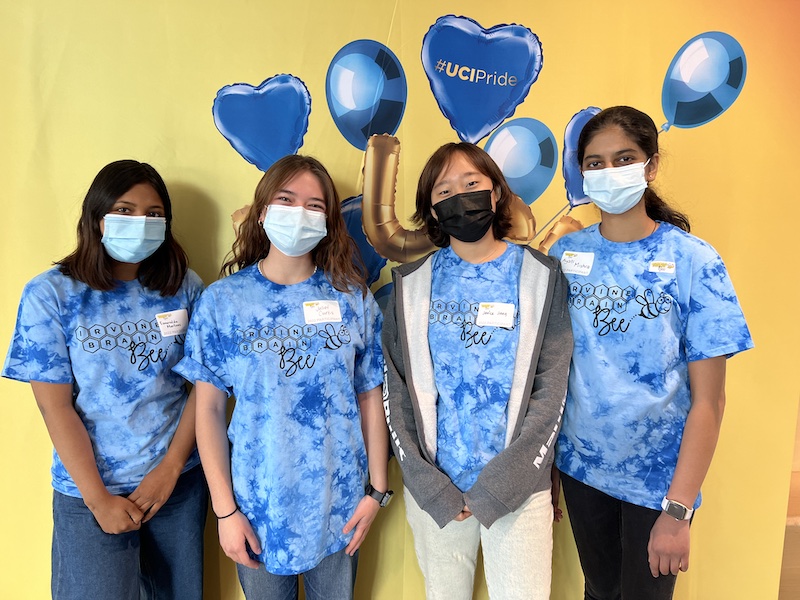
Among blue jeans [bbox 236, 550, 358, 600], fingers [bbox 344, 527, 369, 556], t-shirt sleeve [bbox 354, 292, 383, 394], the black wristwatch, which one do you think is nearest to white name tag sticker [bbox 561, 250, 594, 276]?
t-shirt sleeve [bbox 354, 292, 383, 394]

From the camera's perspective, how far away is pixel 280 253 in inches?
54.7

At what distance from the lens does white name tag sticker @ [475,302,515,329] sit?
1331 mm

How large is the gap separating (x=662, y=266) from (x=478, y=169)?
603 millimetres

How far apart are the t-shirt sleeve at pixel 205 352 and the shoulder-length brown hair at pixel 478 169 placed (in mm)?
723

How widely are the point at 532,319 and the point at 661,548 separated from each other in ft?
2.40

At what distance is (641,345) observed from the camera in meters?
1.30

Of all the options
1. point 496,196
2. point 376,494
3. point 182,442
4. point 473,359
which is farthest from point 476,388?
point 182,442

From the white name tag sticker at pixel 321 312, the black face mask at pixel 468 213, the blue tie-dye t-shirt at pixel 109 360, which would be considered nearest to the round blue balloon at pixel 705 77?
the black face mask at pixel 468 213

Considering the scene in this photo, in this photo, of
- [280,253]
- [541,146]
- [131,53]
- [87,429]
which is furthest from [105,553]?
[541,146]

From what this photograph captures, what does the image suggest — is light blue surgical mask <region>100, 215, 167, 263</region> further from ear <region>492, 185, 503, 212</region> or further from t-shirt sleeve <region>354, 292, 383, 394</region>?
ear <region>492, 185, 503, 212</region>

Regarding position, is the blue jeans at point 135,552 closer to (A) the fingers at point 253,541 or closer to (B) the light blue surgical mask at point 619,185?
(A) the fingers at point 253,541

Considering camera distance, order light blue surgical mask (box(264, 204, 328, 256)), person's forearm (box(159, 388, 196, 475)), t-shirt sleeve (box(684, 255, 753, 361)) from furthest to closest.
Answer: person's forearm (box(159, 388, 196, 475)), light blue surgical mask (box(264, 204, 328, 256)), t-shirt sleeve (box(684, 255, 753, 361))

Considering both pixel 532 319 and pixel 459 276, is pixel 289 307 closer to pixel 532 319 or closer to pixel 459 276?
pixel 459 276

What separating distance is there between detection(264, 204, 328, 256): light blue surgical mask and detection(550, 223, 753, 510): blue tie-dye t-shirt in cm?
82
